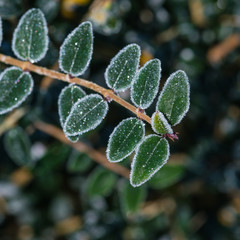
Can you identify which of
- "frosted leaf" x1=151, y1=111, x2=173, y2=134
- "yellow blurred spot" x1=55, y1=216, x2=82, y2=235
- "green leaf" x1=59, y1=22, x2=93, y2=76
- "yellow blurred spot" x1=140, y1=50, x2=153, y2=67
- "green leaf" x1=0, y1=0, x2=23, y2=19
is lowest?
"yellow blurred spot" x1=55, y1=216, x2=82, y2=235

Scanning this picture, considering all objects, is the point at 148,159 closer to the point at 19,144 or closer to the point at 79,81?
the point at 79,81

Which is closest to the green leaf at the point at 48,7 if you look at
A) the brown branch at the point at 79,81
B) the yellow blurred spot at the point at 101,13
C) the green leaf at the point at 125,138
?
the yellow blurred spot at the point at 101,13

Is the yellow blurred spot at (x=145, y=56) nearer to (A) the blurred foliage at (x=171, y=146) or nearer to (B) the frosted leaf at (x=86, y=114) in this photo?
(A) the blurred foliage at (x=171, y=146)

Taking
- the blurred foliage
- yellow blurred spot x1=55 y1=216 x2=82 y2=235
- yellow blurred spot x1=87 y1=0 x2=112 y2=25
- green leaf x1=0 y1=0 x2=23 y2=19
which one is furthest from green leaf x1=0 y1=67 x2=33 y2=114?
yellow blurred spot x1=55 y1=216 x2=82 y2=235

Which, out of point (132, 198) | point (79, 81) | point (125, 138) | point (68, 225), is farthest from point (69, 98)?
point (68, 225)

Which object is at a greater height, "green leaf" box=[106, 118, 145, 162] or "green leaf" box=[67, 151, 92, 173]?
"green leaf" box=[106, 118, 145, 162]

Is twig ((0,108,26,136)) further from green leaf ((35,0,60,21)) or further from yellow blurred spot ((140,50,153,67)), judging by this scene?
yellow blurred spot ((140,50,153,67))

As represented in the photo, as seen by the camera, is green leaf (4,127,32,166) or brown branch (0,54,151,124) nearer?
brown branch (0,54,151,124)

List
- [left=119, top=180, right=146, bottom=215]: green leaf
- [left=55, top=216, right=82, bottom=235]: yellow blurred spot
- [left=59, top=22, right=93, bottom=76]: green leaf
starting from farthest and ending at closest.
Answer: [left=55, top=216, right=82, bottom=235]: yellow blurred spot
[left=119, top=180, right=146, bottom=215]: green leaf
[left=59, top=22, right=93, bottom=76]: green leaf
